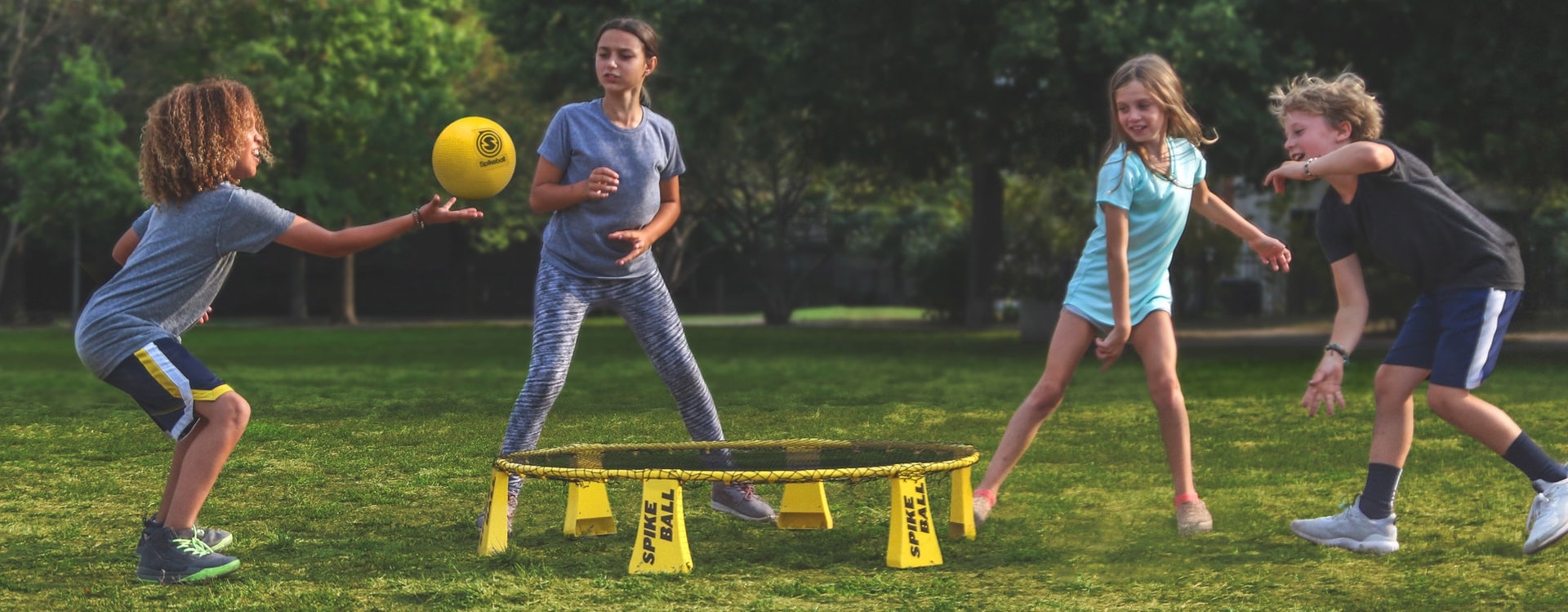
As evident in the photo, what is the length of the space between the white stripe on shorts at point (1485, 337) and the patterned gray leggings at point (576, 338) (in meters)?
2.86

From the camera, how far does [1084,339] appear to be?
6254mm

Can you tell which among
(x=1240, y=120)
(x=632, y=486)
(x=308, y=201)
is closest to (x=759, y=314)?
(x=308, y=201)

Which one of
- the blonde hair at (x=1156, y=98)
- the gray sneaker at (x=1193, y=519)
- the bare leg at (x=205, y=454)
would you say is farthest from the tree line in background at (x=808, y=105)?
the gray sneaker at (x=1193, y=519)

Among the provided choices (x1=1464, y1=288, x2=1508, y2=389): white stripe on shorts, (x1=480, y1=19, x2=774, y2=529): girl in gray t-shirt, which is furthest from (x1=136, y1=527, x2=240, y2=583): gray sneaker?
(x1=1464, y1=288, x2=1508, y2=389): white stripe on shorts

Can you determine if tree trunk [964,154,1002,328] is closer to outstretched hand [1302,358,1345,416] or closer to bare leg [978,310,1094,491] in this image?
bare leg [978,310,1094,491]

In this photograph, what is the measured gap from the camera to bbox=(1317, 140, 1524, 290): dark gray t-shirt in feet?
18.8

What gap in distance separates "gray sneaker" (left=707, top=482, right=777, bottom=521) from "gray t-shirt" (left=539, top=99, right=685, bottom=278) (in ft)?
3.21

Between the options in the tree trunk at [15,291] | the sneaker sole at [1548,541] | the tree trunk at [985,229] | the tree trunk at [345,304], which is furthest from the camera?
the tree trunk at [345,304]

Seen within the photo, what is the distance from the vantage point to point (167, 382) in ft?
17.1

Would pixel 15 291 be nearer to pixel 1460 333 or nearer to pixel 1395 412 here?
pixel 1395 412

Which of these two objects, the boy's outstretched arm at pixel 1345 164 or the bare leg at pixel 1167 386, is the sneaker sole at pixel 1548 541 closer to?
the bare leg at pixel 1167 386

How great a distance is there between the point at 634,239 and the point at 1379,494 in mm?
2894

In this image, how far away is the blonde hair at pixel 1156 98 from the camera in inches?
237

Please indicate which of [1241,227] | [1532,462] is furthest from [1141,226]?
[1532,462]
